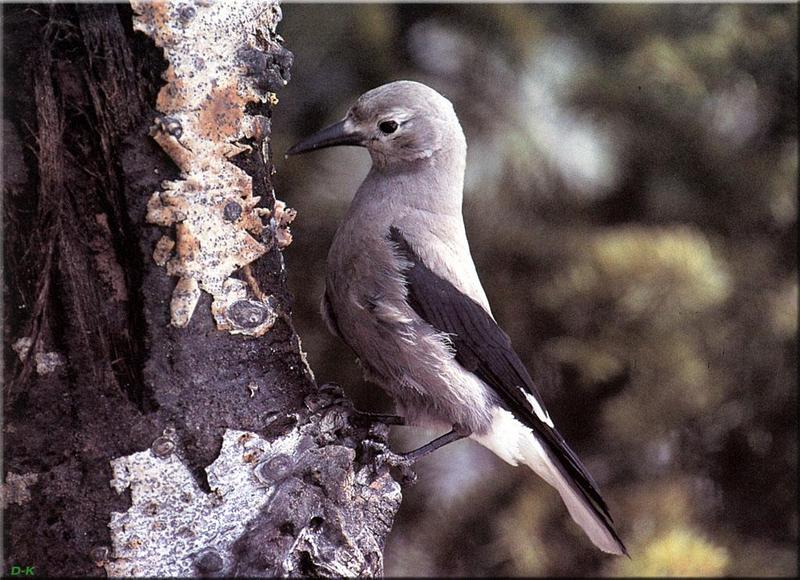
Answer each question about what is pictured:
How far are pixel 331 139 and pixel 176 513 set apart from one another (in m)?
0.59

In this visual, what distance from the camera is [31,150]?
2.37ft

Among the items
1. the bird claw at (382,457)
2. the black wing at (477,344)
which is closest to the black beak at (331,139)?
the black wing at (477,344)

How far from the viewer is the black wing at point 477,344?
1.08 metres

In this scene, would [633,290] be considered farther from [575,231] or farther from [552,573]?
[552,573]

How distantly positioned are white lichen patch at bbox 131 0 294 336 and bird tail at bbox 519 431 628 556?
544 millimetres

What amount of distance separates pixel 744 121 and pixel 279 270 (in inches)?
52.7

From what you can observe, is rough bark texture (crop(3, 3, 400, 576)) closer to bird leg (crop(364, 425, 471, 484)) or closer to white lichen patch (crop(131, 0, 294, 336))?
white lichen patch (crop(131, 0, 294, 336))

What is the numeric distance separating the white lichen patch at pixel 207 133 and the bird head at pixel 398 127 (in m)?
0.30

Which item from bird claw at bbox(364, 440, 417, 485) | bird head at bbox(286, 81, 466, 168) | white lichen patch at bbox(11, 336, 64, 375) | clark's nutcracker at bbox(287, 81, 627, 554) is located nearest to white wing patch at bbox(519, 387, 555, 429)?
clark's nutcracker at bbox(287, 81, 627, 554)

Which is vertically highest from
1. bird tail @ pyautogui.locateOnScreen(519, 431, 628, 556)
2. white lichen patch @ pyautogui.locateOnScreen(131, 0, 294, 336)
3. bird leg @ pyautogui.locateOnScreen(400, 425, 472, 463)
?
white lichen patch @ pyautogui.locateOnScreen(131, 0, 294, 336)

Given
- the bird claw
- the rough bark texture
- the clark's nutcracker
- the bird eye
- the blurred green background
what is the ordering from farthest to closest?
1. the blurred green background
2. the bird eye
3. the clark's nutcracker
4. the bird claw
5. the rough bark texture

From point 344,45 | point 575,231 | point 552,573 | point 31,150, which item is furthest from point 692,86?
point 31,150

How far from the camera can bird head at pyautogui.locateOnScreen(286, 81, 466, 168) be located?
115 cm

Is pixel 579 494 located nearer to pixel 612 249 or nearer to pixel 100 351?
pixel 612 249
